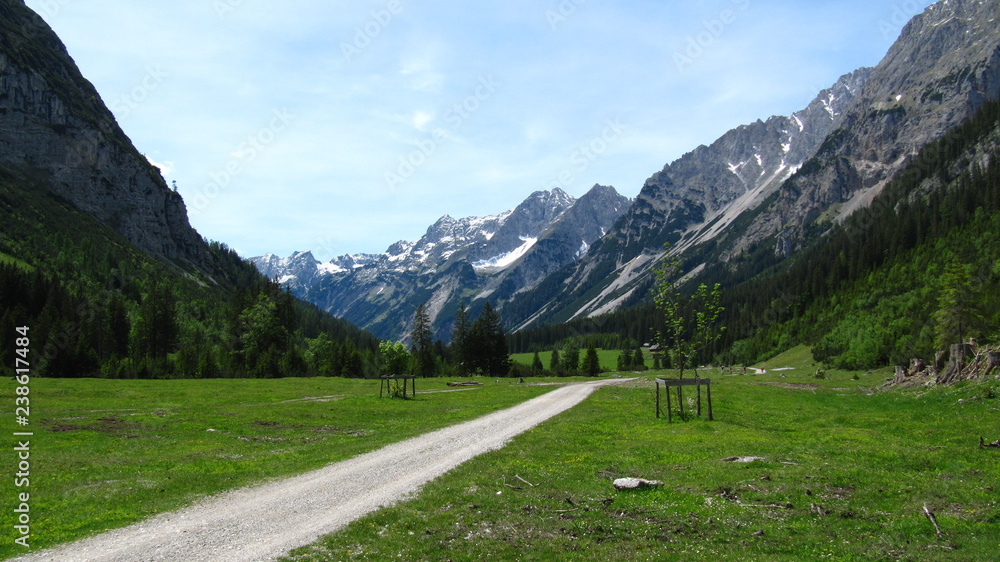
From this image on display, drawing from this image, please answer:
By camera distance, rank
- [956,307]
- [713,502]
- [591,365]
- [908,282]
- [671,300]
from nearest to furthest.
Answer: [713,502] < [671,300] < [956,307] < [908,282] < [591,365]

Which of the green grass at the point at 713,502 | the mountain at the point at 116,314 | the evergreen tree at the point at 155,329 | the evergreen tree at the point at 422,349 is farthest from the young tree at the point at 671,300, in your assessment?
the evergreen tree at the point at 155,329

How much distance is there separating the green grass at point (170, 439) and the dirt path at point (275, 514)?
1.03 meters

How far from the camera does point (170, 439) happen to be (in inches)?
1024

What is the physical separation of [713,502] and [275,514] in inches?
455

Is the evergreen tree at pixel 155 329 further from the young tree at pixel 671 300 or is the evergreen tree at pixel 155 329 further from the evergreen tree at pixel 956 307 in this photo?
the evergreen tree at pixel 956 307

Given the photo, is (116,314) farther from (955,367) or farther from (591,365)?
(955,367)

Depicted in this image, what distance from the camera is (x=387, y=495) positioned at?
15414mm

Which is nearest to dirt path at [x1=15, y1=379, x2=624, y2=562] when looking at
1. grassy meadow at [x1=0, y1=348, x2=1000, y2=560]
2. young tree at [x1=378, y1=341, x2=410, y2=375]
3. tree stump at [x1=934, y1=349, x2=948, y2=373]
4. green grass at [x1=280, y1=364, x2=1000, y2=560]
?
grassy meadow at [x1=0, y1=348, x2=1000, y2=560]

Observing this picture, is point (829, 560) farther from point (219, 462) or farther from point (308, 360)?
point (308, 360)

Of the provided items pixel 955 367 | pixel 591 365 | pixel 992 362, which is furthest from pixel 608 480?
pixel 591 365

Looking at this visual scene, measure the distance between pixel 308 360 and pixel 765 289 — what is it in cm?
16161

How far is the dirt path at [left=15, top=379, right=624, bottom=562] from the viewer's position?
10.7 m

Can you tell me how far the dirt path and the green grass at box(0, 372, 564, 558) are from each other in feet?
3.37

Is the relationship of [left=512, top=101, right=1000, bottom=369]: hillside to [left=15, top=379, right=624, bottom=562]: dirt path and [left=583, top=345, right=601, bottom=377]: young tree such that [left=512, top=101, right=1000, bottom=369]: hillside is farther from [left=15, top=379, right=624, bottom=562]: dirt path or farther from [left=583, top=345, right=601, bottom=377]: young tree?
[left=15, top=379, right=624, bottom=562]: dirt path
